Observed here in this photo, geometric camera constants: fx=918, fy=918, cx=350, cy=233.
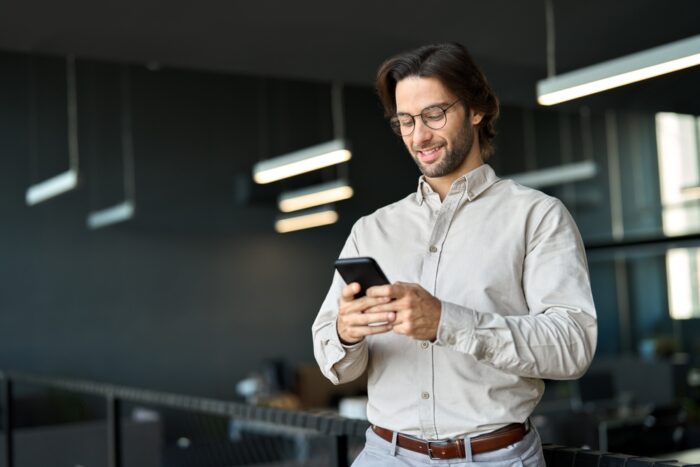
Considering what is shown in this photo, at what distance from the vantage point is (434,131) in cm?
134

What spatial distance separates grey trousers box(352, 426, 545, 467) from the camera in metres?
1.24

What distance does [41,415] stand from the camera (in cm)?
749

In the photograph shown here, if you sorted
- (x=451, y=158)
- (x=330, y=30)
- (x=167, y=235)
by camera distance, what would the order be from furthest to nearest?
(x=167, y=235)
(x=330, y=30)
(x=451, y=158)

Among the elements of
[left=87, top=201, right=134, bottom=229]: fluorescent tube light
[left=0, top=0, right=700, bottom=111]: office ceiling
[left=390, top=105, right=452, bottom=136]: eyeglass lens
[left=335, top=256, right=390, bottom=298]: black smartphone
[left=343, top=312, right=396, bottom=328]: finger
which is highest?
[left=0, top=0, right=700, bottom=111]: office ceiling

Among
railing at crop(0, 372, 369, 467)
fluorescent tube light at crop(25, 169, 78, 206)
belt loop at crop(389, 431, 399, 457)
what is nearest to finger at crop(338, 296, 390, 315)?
belt loop at crop(389, 431, 399, 457)

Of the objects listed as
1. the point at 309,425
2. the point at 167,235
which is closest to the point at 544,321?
the point at 309,425

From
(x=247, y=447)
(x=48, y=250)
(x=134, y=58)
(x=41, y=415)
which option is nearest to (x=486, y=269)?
(x=134, y=58)

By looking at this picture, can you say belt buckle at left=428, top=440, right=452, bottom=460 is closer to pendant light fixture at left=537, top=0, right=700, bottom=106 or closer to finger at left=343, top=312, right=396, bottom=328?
finger at left=343, top=312, right=396, bottom=328

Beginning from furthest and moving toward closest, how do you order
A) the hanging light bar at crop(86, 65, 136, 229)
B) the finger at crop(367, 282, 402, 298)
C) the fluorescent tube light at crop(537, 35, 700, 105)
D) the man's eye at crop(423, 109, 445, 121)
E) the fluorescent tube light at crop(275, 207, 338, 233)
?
the fluorescent tube light at crop(275, 207, 338, 233)
the hanging light bar at crop(86, 65, 136, 229)
the fluorescent tube light at crop(537, 35, 700, 105)
the man's eye at crop(423, 109, 445, 121)
the finger at crop(367, 282, 402, 298)

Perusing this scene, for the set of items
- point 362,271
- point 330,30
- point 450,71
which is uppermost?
point 330,30

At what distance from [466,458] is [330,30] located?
4464 millimetres

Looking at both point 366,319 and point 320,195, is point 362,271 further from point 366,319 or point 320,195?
point 320,195

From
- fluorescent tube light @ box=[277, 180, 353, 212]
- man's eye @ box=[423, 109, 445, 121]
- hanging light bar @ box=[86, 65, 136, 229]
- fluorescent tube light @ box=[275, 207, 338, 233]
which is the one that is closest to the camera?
man's eye @ box=[423, 109, 445, 121]

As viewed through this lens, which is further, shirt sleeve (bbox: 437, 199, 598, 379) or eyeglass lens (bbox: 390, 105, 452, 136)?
eyeglass lens (bbox: 390, 105, 452, 136)
